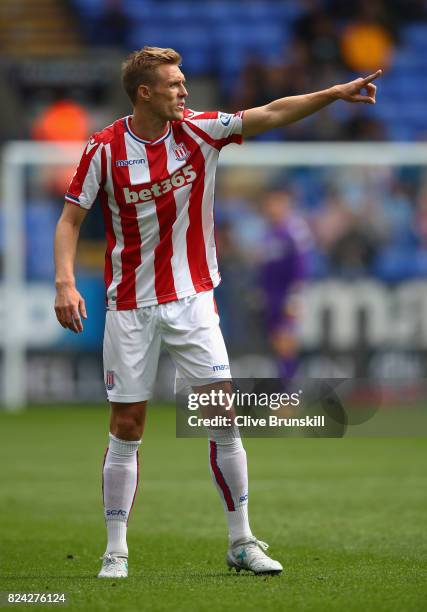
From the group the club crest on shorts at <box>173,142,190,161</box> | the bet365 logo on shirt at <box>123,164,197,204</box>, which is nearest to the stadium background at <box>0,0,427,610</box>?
the bet365 logo on shirt at <box>123,164,197,204</box>

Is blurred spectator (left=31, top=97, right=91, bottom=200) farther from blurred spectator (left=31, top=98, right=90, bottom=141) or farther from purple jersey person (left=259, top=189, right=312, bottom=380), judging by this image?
purple jersey person (left=259, top=189, right=312, bottom=380)

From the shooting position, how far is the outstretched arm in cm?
557

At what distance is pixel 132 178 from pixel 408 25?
1531 cm

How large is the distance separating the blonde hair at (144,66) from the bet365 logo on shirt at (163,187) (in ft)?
1.19

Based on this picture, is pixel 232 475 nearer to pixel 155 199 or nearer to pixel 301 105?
pixel 155 199

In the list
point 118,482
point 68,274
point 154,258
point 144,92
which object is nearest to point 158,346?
point 154,258

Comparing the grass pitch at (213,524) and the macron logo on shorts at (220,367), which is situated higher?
the macron logo on shorts at (220,367)

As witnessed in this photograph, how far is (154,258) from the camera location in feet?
18.9

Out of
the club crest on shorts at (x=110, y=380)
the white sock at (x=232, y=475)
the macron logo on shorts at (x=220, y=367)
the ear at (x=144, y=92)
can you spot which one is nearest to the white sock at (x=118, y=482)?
the club crest on shorts at (x=110, y=380)

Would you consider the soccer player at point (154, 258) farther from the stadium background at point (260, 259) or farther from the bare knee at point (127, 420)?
the stadium background at point (260, 259)

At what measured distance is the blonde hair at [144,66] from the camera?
18.6 feet

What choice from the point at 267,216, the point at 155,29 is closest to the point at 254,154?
the point at 267,216

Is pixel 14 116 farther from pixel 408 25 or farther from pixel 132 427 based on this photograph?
pixel 132 427

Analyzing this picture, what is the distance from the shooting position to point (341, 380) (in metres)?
6.07
